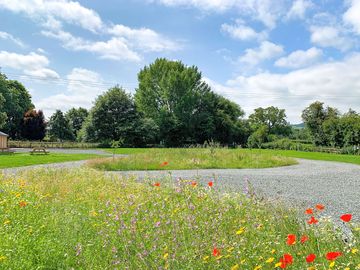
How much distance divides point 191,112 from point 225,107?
9549 mm

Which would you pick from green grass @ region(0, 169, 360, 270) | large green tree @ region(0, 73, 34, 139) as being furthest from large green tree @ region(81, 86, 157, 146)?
green grass @ region(0, 169, 360, 270)

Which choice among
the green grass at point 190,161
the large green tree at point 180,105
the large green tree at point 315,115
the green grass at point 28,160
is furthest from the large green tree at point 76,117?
the green grass at point 190,161

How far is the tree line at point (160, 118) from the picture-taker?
45656 mm

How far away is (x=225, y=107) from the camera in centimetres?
5734

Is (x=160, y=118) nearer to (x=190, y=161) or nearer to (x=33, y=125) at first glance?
(x=33, y=125)

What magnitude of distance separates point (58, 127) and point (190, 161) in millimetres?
45255

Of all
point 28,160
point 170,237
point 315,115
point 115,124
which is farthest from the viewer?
point 315,115

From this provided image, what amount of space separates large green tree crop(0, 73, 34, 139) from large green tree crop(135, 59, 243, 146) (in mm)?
19335

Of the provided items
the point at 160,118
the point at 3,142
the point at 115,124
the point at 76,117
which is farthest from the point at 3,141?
the point at 76,117

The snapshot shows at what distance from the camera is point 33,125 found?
5441cm

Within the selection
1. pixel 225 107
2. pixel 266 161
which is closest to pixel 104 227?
pixel 266 161

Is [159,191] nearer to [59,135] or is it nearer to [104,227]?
[104,227]

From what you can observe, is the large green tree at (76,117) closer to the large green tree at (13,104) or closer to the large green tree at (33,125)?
the large green tree at (13,104)

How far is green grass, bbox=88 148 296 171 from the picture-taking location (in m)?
16.3
